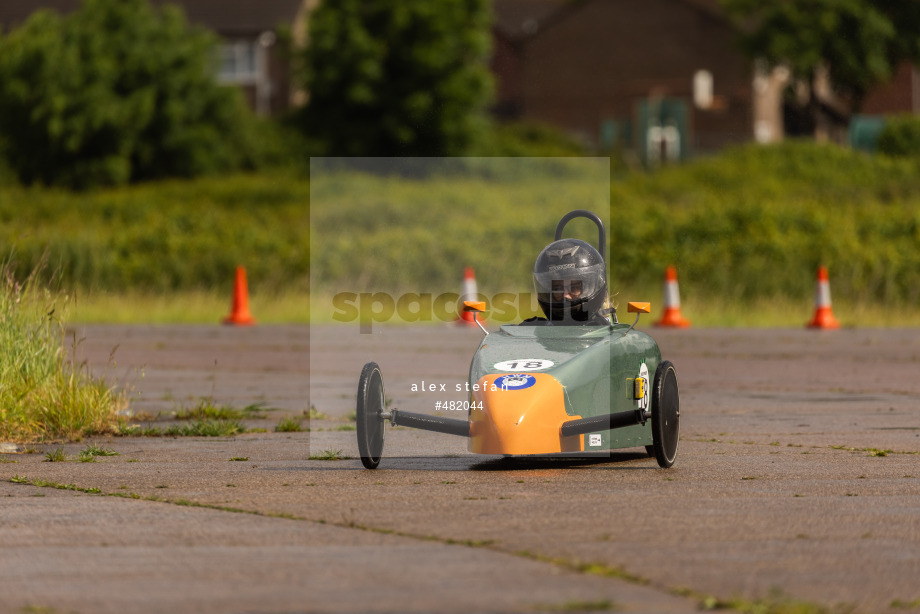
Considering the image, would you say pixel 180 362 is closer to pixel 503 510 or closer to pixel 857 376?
pixel 857 376

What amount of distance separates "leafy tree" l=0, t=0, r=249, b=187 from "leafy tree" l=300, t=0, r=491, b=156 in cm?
397

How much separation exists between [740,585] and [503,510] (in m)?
2.12

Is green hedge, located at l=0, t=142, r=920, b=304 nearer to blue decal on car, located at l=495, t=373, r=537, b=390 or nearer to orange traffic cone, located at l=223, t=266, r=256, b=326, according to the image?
orange traffic cone, located at l=223, t=266, r=256, b=326

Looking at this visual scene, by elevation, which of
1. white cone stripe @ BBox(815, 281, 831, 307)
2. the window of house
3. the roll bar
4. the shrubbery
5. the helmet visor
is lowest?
white cone stripe @ BBox(815, 281, 831, 307)

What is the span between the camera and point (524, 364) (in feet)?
32.3

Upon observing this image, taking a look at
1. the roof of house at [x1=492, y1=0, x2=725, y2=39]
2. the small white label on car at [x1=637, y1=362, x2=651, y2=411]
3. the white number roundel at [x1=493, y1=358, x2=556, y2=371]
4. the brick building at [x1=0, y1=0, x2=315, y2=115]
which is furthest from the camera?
the roof of house at [x1=492, y1=0, x2=725, y2=39]

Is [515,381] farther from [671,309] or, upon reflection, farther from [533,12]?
[533,12]

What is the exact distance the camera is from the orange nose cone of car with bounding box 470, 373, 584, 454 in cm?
955

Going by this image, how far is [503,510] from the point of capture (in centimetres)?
826

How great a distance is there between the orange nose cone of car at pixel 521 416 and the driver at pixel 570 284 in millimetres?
989

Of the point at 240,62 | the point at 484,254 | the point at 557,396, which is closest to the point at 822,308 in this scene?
the point at 484,254

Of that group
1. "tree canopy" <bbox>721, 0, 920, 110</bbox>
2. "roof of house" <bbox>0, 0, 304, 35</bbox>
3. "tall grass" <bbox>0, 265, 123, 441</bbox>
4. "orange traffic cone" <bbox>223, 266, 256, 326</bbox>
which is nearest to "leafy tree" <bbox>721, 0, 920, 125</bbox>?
"tree canopy" <bbox>721, 0, 920, 110</bbox>

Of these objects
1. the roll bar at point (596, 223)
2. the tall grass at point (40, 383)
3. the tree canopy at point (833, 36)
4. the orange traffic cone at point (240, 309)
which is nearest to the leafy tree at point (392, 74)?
the tree canopy at point (833, 36)

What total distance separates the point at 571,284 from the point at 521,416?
1346 mm
